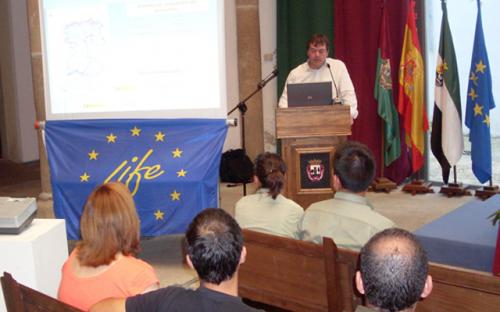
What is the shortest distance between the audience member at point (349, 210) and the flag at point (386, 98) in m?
3.73

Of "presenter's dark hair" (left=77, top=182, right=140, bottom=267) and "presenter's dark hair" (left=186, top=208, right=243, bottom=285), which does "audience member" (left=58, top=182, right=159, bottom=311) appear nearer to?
"presenter's dark hair" (left=77, top=182, right=140, bottom=267)

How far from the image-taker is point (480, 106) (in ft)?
19.0

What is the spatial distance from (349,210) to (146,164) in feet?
6.09

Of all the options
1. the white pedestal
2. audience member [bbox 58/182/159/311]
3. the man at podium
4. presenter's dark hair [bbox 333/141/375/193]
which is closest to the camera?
audience member [bbox 58/182/159/311]

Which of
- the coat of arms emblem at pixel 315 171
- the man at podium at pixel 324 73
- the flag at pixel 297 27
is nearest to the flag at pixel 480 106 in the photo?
the man at podium at pixel 324 73

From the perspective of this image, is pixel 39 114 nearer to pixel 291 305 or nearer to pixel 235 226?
pixel 291 305

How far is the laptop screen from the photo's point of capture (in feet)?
14.2

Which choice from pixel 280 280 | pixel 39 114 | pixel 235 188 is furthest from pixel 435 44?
pixel 280 280

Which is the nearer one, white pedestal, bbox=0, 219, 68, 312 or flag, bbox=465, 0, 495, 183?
white pedestal, bbox=0, 219, 68, 312

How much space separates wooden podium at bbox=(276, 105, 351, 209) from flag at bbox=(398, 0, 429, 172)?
213 centimetres

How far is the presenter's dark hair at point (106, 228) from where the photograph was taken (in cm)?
194

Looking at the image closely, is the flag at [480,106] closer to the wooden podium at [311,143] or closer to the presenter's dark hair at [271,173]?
the wooden podium at [311,143]

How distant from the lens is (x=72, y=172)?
13.4ft

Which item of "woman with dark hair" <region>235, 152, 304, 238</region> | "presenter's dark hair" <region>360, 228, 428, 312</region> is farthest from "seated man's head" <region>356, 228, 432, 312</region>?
"woman with dark hair" <region>235, 152, 304, 238</region>
